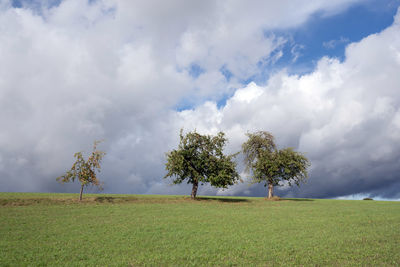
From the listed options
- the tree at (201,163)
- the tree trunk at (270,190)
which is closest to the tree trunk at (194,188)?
the tree at (201,163)

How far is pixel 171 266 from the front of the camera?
34.5ft

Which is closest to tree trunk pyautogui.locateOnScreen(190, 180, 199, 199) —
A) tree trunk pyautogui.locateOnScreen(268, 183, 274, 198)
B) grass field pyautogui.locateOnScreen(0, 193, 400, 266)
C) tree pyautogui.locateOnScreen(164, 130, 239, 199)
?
tree pyautogui.locateOnScreen(164, 130, 239, 199)

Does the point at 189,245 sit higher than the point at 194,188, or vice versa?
the point at 194,188

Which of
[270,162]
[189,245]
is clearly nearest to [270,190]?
[270,162]

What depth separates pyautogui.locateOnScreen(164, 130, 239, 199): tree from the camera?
50094 mm

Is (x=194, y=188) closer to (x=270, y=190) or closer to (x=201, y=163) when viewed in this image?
(x=201, y=163)

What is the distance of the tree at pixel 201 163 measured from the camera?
50.1m

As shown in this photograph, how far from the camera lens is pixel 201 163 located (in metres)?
51.9

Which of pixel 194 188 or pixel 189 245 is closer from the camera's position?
pixel 189 245

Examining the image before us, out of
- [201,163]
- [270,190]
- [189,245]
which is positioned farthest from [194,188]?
[189,245]

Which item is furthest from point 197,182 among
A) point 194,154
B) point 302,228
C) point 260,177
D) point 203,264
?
point 203,264

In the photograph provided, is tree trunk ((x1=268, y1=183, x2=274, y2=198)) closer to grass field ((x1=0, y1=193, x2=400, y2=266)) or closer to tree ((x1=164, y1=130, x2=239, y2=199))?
tree ((x1=164, y1=130, x2=239, y2=199))

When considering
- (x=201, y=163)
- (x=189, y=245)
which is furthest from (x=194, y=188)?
(x=189, y=245)

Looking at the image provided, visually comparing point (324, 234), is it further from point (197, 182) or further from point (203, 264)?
point (197, 182)
